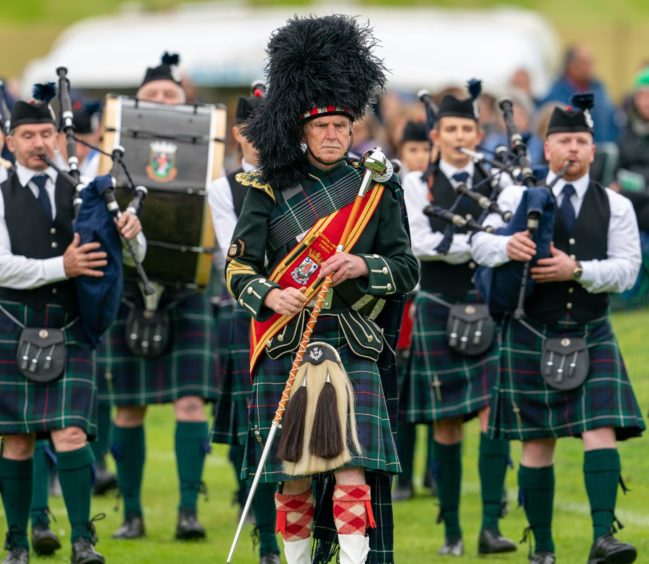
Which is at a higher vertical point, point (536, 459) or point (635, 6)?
point (635, 6)

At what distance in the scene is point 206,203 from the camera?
8000mm

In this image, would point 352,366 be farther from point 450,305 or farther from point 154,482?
point 154,482

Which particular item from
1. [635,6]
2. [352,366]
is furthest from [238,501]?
[635,6]

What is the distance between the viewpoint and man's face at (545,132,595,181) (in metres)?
7.30

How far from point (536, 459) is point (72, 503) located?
196 centimetres

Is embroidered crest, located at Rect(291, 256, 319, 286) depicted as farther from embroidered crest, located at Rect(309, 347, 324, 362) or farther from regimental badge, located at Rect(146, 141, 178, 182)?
regimental badge, located at Rect(146, 141, 178, 182)

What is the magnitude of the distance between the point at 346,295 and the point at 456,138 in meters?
2.31

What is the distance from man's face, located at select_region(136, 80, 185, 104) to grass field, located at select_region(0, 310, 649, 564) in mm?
2154

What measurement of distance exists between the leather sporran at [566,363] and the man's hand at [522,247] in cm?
43

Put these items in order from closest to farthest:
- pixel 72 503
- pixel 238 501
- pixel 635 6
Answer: pixel 72 503 < pixel 238 501 < pixel 635 6

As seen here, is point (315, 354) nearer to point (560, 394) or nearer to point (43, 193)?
point (560, 394)

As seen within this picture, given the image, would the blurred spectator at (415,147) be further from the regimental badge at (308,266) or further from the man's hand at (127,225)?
the regimental badge at (308,266)

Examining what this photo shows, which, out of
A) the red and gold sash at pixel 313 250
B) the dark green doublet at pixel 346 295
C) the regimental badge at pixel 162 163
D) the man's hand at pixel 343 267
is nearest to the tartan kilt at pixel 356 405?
the dark green doublet at pixel 346 295

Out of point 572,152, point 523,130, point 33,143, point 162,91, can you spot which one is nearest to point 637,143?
point 523,130
